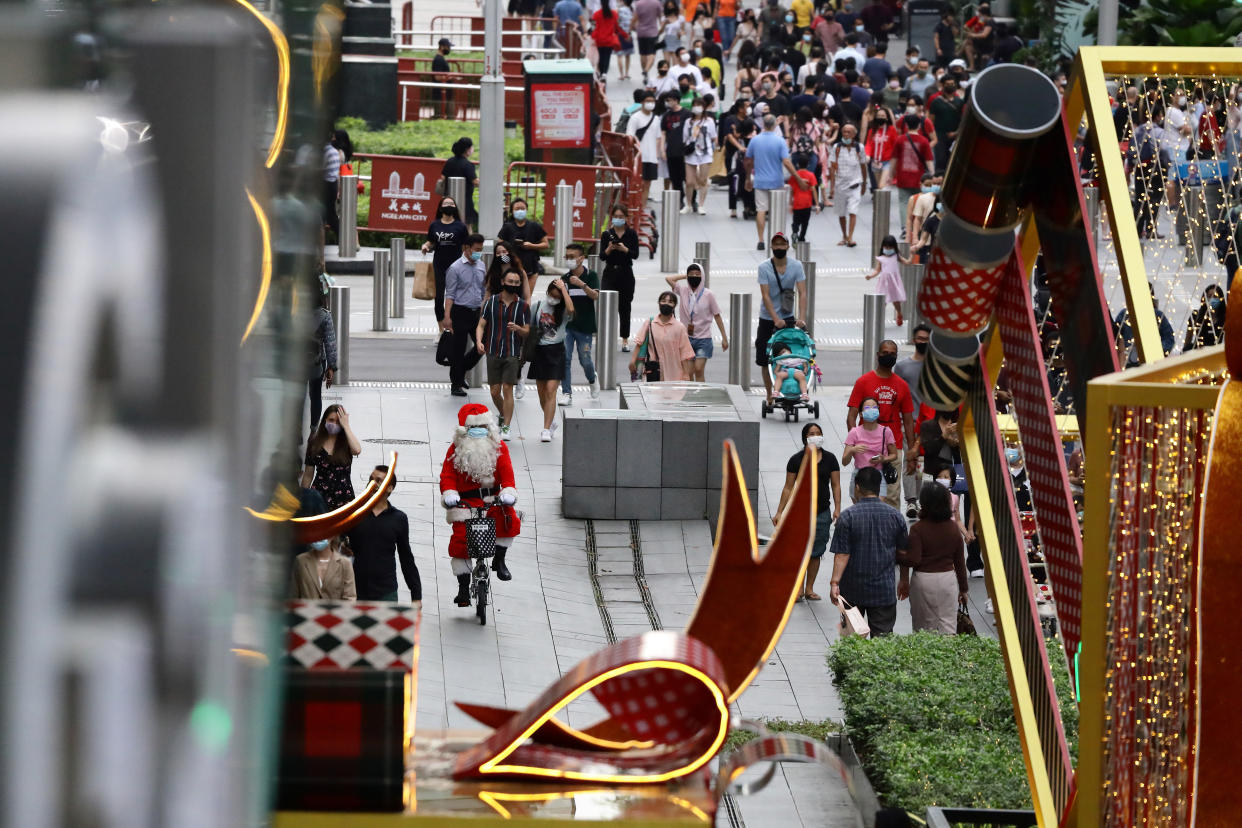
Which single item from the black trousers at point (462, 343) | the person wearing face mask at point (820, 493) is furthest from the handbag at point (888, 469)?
the black trousers at point (462, 343)

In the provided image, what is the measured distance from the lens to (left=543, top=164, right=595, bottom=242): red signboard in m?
24.8

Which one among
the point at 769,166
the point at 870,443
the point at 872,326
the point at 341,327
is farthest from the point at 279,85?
the point at 769,166

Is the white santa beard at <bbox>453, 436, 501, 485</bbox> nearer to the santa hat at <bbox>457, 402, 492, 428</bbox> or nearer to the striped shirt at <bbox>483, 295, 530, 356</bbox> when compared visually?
the santa hat at <bbox>457, 402, 492, 428</bbox>

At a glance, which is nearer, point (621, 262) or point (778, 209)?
point (621, 262)

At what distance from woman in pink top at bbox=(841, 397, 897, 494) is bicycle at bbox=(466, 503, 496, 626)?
3.43 m

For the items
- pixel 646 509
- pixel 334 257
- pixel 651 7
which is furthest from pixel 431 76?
pixel 646 509

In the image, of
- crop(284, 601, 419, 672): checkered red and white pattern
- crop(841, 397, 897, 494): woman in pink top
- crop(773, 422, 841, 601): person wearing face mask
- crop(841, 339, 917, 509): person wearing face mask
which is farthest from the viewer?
crop(841, 339, 917, 509): person wearing face mask

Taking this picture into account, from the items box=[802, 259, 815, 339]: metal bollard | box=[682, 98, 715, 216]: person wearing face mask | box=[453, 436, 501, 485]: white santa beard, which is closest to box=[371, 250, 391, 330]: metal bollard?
box=[802, 259, 815, 339]: metal bollard

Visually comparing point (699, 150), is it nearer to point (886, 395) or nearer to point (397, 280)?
point (397, 280)

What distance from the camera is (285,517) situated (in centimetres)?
154

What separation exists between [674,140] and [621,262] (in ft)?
29.8

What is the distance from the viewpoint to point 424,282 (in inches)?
854

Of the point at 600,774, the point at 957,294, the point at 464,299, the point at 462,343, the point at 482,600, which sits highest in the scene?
the point at 957,294

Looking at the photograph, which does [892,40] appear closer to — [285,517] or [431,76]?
[431,76]
